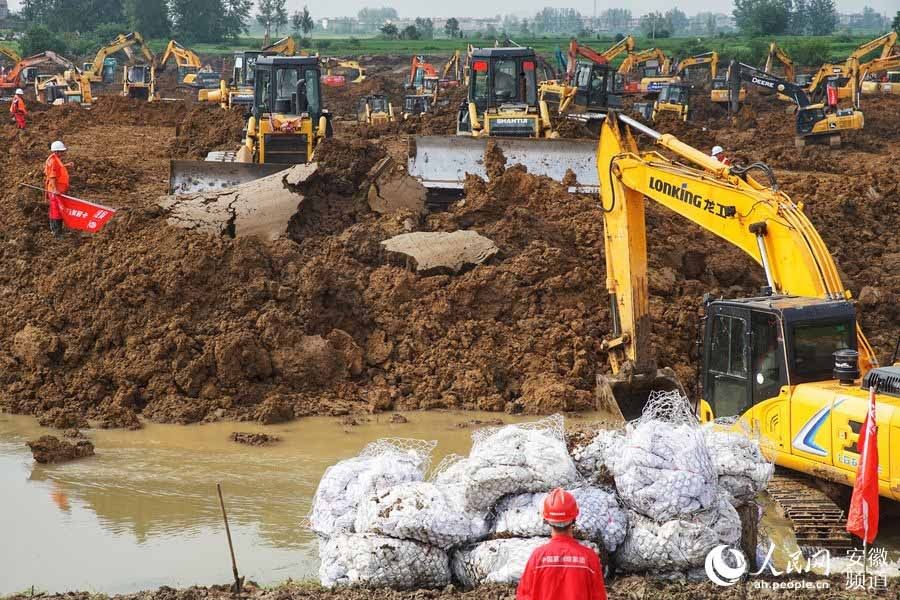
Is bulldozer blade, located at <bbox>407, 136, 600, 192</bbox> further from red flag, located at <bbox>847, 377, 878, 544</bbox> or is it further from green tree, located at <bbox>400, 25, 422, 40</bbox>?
green tree, located at <bbox>400, 25, 422, 40</bbox>

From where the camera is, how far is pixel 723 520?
21.7 ft

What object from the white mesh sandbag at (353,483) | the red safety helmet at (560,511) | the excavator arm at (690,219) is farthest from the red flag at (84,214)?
the red safety helmet at (560,511)

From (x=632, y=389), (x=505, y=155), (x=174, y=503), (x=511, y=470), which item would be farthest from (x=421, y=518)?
(x=505, y=155)

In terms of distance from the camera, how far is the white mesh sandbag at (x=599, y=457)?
6.92 meters

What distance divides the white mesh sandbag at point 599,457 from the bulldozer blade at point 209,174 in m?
9.99

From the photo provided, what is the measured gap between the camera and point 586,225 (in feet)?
48.8

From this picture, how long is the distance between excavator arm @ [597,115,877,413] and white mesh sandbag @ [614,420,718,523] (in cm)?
252

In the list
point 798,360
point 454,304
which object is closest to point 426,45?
point 454,304

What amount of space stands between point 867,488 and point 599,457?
60.4 inches

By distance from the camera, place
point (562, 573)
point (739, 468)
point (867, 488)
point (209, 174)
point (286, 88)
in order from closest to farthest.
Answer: point (562, 573) → point (867, 488) → point (739, 468) → point (209, 174) → point (286, 88)

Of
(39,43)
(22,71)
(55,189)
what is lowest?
(55,189)

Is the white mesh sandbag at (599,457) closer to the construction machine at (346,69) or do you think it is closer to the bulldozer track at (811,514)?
the bulldozer track at (811,514)

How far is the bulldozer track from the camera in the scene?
778 cm

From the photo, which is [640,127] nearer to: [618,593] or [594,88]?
[618,593]
